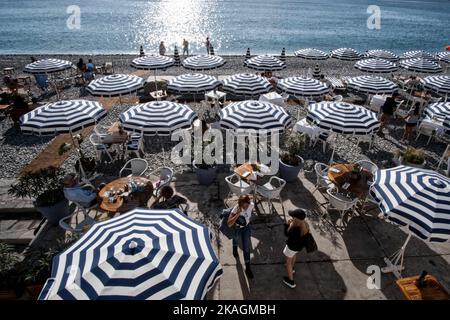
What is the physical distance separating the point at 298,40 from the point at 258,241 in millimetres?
65650

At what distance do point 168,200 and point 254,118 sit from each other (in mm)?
3844

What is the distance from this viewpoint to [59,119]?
8.83 m

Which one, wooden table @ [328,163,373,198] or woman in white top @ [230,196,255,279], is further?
wooden table @ [328,163,373,198]

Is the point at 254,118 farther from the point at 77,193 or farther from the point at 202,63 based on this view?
the point at 202,63

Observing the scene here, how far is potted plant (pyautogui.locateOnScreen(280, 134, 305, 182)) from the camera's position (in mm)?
9547

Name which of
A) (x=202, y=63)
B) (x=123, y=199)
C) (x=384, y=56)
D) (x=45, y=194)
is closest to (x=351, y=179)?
(x=123, y=199)

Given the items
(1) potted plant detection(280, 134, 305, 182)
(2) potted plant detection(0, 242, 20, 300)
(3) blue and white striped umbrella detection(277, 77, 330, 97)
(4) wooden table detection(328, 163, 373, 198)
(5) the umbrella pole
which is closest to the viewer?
(2) potted plant detection(0, 242, 20, 300)

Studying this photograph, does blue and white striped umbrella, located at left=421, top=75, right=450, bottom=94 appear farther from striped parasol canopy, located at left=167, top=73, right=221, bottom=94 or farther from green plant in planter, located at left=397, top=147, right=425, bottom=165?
striped parasol canopy, located at left=167, top=73, right=221, bottom=94

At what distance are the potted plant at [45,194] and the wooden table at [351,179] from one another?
7878 mm

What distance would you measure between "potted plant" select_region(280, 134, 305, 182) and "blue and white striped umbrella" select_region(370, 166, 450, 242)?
126 inches

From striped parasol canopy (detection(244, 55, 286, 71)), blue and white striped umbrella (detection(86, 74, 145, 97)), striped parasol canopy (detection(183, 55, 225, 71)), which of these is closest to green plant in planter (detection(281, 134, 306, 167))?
blue and white striped umbrella (detection(86, 74, 145, 97))

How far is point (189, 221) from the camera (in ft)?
17.8

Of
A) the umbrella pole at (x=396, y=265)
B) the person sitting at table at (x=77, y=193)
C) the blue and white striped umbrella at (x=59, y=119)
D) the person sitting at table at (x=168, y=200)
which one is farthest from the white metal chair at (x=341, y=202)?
the blue and white striped umbrella at (x=59, y=119)

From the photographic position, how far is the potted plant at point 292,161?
376 inches
